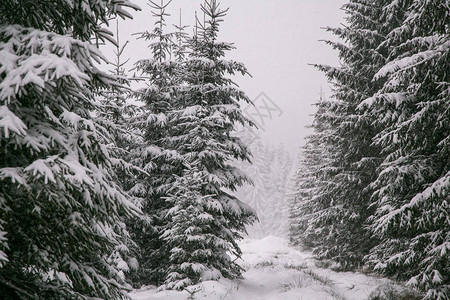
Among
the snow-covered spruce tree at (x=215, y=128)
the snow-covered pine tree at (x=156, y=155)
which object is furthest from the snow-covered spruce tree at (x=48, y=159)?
the snow-covered pine tree at (x=156, y=155)

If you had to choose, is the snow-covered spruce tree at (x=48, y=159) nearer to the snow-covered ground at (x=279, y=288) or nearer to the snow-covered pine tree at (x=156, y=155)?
the snow-covered ground at (x=279, y=288)

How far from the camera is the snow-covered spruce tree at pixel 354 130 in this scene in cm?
1405

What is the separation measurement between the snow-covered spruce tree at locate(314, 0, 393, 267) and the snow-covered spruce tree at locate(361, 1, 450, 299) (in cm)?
392

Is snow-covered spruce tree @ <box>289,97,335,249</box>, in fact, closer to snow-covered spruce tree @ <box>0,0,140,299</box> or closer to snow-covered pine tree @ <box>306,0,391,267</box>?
snow-covered pine tree @ <box>306,0,391,267</box>

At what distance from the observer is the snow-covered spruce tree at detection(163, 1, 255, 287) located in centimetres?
1094

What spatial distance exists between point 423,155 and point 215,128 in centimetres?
693

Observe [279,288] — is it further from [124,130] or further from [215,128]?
[124,130]

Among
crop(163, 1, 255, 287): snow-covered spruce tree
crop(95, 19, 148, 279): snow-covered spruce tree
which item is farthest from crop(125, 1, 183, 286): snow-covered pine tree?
crop(163, 1, 255, 287): snow-covered spruce tree

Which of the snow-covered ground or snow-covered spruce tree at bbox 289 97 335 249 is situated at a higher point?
snow-covered spruce tree at bbox 289 97 335 249

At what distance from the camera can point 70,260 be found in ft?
13.3

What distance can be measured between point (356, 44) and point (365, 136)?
15.4 feet

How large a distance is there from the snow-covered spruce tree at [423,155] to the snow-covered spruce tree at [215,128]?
16.7 ft

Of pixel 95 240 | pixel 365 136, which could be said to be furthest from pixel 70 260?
pixel 365 136

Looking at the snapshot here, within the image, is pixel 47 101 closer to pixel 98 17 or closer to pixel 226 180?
pixel 98 17
